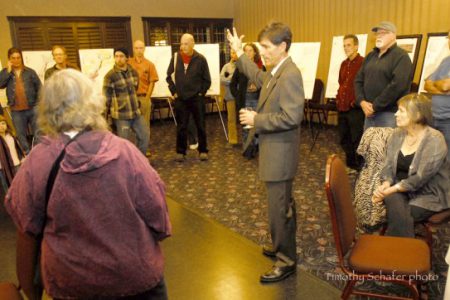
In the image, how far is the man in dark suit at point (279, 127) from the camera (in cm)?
220

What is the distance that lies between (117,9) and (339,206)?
7359 millimetres

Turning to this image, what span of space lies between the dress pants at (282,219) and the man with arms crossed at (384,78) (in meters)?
1.80

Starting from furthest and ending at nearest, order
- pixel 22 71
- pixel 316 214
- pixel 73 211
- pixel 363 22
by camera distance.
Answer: pixel 363 22 → pixel 22 71 → pixel 316 214 → pixel 73 211

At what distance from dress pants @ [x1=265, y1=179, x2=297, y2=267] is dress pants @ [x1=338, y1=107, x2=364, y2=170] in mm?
2469

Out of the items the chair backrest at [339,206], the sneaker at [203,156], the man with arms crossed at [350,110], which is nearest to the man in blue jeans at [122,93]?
the sneaker at [203,156]

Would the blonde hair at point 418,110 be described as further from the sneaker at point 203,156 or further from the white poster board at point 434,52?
the sneaker at point 203,156

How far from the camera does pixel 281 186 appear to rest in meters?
2.34

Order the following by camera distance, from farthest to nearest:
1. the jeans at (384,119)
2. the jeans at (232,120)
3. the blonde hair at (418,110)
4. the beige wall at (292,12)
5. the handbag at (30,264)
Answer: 1. the jeans at (232,120)
2. the beige wall at (292,12)
3. the jeans at (384,119)
4. the blonde hair at (418,110)
5. the handbag at (30,264)

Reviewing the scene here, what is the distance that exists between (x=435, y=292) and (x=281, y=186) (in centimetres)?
108

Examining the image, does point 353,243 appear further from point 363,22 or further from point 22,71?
point 363,22

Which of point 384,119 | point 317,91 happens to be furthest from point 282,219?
point 317,91

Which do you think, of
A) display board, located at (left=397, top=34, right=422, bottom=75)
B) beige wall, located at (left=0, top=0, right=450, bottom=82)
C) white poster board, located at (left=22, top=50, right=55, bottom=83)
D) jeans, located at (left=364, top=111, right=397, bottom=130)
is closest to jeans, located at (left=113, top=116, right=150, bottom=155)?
jeans, located at (left=364, top=111, right=397, bottom=130)

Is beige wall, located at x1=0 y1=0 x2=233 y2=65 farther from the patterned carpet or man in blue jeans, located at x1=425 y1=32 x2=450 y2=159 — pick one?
man in blue jeans, located at x1=425 y1=32 x2=450 y2=159

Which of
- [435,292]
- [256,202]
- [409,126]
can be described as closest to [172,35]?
[256,202]
